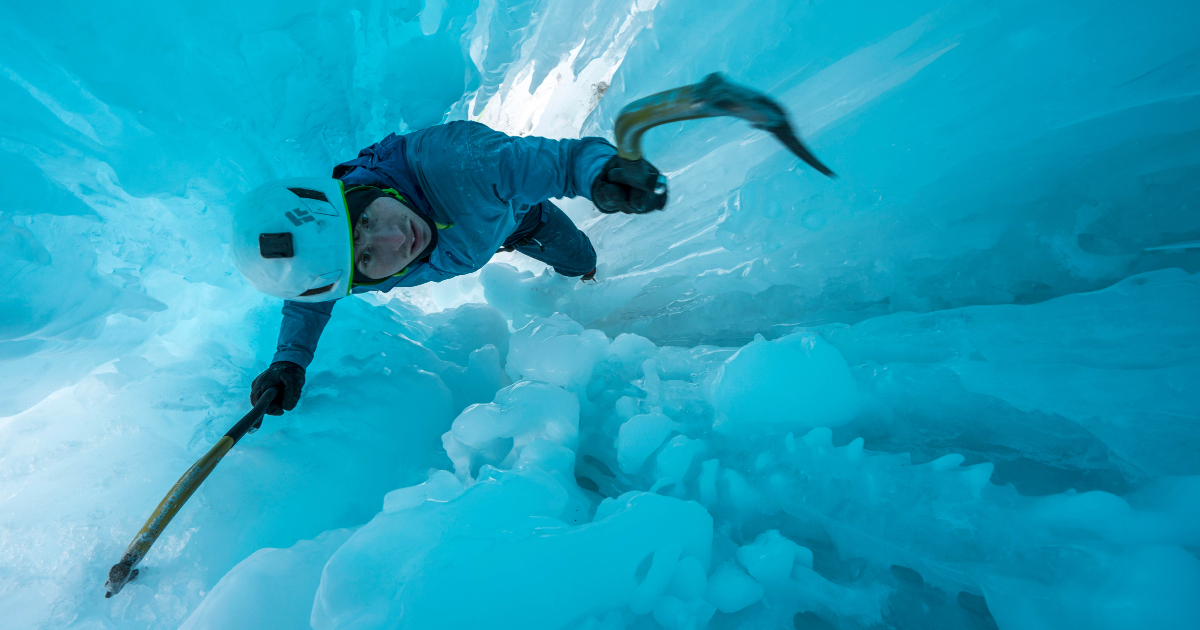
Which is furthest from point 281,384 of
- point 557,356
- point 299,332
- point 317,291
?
point 557,356

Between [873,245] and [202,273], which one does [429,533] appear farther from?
[202,273]

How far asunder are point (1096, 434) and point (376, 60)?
2.70 m

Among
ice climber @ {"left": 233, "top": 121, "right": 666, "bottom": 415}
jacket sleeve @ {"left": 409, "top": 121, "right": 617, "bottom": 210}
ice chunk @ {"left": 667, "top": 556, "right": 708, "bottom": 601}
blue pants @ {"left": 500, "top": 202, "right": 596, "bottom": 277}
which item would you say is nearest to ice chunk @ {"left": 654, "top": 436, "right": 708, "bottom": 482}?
ice chunk @ {"left": 667, "top": 556, "right": 708, "bottom": 601}

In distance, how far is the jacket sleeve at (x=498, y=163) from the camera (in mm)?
1307

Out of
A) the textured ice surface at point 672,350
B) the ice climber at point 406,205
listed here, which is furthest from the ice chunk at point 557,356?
the ice climber at point 406,205

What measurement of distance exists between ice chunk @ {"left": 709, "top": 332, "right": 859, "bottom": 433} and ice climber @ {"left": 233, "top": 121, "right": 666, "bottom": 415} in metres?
0.49

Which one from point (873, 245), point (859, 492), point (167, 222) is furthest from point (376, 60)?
point (859, 492)

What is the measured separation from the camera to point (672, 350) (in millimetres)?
1727

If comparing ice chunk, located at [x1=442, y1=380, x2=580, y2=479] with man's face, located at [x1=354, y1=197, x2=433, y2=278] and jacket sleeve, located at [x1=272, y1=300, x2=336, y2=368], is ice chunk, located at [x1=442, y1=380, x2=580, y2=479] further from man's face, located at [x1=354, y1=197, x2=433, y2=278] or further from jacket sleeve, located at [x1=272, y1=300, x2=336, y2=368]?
jacket sleeve, located at [x1=272, y1=300, x2=336, y2=368]

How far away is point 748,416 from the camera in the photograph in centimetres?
124

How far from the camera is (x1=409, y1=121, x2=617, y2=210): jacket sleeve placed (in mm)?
1307

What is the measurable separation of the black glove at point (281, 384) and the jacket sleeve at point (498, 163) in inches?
33.4

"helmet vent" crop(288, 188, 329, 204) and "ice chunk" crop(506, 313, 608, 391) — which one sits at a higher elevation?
"helmet vent" crop(288, 188, 329, 204)

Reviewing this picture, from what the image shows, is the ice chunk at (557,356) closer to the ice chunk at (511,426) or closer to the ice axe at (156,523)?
the ice chunk at (511,426)
